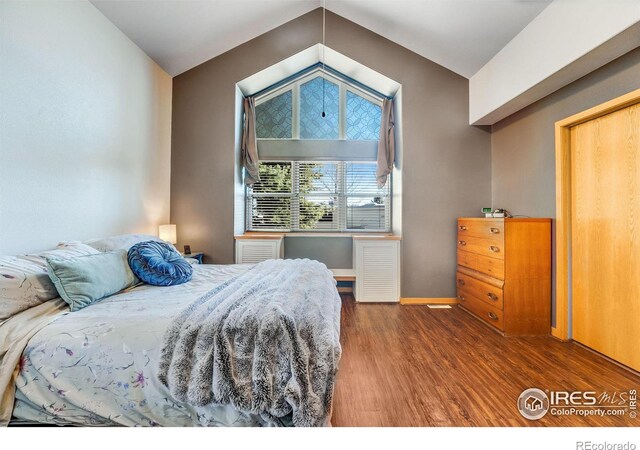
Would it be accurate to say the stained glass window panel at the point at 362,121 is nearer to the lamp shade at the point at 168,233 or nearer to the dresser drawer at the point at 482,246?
the dresser drawer at the point at 482,246

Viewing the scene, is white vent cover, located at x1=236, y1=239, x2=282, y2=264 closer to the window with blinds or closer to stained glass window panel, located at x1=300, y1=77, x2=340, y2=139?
the window with blinds

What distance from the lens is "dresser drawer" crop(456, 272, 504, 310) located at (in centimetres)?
283

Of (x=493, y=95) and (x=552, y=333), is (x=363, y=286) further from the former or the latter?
(x=493, y=95)

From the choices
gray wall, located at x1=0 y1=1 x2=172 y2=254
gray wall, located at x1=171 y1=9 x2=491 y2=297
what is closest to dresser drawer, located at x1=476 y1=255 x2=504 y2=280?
gray wall, located at x1=171 y1=9 x2=491 y2=297

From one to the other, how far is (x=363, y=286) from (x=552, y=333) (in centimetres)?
190

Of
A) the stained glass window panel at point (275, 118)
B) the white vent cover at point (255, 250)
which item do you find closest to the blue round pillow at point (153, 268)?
the white vent cover at point (255, 250)

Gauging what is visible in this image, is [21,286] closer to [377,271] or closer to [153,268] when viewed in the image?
[153,268]

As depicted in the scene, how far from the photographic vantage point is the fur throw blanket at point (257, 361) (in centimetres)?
118

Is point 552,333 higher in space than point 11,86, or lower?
lower

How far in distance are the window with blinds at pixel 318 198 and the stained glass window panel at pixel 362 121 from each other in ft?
1.38

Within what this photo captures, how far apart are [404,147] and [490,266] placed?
1.73 m

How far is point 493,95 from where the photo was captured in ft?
10.5

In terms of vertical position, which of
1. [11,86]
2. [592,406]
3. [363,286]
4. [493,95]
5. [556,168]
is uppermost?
[493,95]
